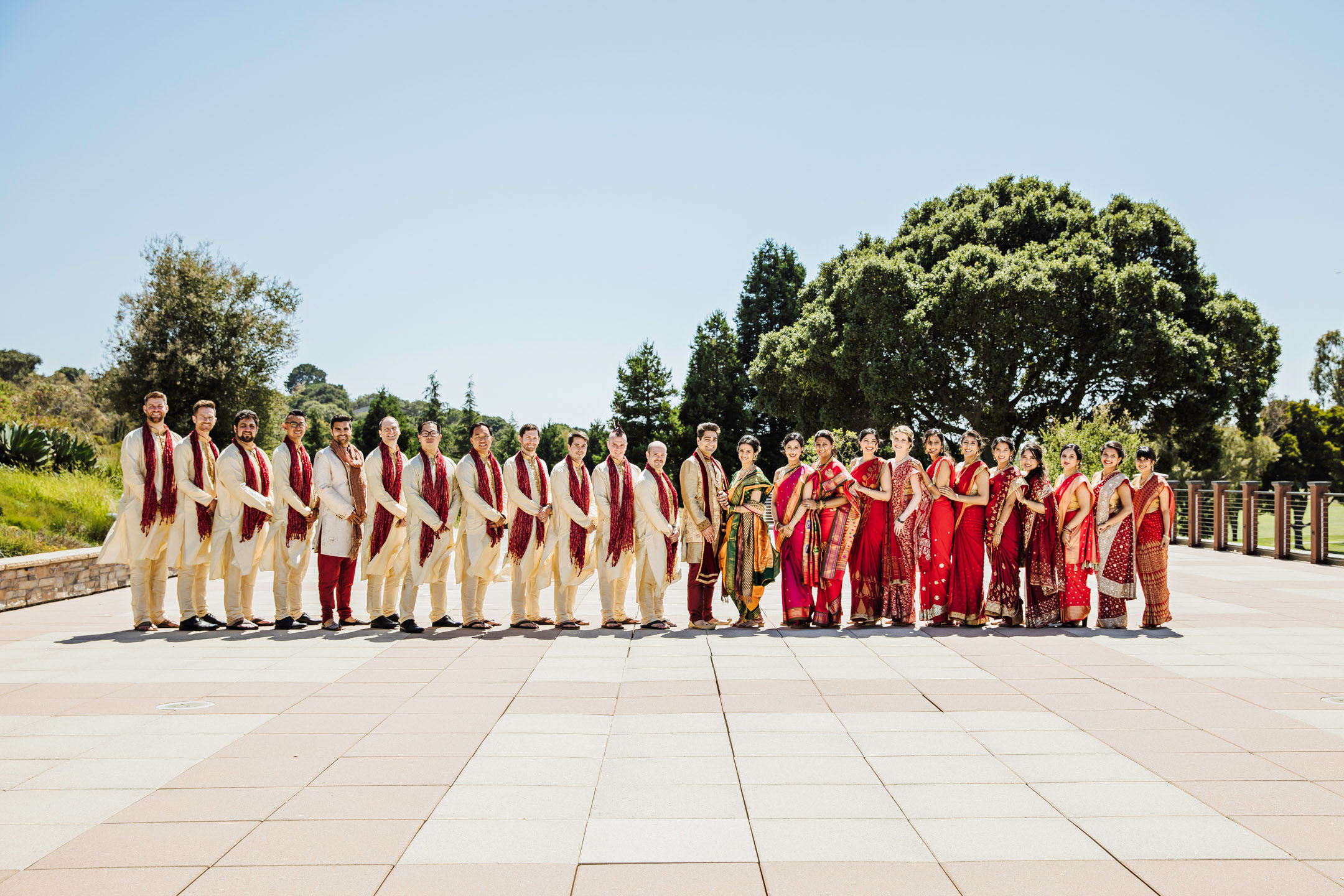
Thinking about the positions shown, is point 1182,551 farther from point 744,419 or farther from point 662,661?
point 744,419

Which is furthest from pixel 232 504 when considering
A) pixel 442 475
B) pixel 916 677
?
pixel 916 677

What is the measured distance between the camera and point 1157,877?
9.80ft

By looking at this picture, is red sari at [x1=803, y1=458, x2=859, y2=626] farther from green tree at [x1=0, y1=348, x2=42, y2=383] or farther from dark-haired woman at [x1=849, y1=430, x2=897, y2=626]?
green tree at [x1=0, y1=348, x2=42, y2=383]

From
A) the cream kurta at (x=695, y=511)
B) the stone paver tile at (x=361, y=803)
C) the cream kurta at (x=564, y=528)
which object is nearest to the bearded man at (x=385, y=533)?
the cream kurta at (x=564, y=528)

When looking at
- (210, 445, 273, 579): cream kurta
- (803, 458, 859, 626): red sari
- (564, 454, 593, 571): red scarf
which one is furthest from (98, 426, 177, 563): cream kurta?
(803, 458, 859, 626): red sari

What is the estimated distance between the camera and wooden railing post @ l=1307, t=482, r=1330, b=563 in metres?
14.9

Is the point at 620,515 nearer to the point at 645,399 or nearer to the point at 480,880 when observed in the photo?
the point at 480,880

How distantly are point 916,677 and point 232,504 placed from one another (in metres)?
6.07

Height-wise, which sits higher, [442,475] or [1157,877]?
[442,475]

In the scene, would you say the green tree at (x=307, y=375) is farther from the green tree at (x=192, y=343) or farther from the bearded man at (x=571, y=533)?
the bearded man at (x=571, y=533)

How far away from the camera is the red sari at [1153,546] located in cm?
796

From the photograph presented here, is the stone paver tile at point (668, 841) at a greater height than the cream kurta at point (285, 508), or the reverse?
the cream kurta at point (285, 508)

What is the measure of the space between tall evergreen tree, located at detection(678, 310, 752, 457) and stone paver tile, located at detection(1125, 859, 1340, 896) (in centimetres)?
4276

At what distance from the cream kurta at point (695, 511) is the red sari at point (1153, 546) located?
379 centimetres
